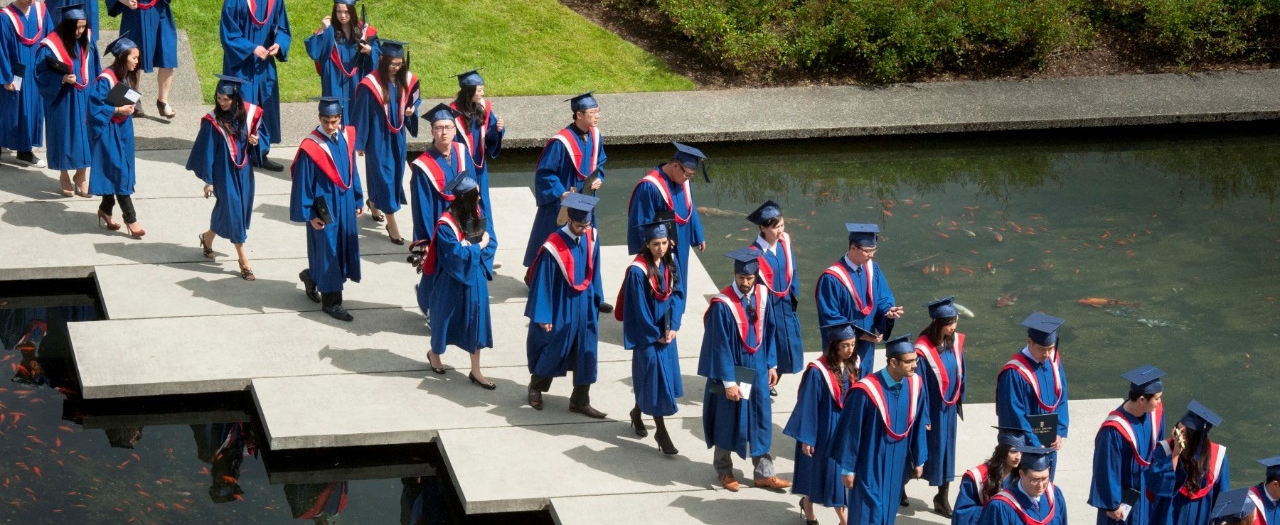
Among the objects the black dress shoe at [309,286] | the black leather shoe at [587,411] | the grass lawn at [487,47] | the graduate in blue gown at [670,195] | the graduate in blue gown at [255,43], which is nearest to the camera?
the black leather shoe at [587,411]

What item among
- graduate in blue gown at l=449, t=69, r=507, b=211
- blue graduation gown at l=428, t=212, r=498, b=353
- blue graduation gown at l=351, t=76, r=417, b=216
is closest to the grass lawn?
blue graduation gown at l=351, t=76, r=417, b=216

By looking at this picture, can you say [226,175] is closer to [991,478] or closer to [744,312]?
[744,312]

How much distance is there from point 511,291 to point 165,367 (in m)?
2.69

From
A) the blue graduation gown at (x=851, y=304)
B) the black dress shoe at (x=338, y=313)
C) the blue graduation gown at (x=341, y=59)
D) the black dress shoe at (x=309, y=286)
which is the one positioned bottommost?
the black dress shoe at (x=338, y=313)

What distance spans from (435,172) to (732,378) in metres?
3.15

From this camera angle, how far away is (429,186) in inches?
446

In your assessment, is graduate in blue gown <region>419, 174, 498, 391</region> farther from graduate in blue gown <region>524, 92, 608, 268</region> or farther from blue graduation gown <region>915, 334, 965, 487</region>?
blue graduation gown <region>915, 334, 965, 487</region>

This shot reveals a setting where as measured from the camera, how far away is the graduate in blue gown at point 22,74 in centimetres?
1317

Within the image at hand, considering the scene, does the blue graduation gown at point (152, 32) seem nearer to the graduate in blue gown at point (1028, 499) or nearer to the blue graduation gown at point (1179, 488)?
the graduate in blue gown at point (1028, 499)

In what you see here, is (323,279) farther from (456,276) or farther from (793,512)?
(793,512)

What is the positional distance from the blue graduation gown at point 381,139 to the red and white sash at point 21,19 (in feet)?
8.84

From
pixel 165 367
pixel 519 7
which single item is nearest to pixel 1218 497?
pixel 165 367

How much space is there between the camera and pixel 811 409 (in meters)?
8.62

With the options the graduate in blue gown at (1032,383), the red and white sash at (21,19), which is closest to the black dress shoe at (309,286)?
the red and white sash at (21,19)
